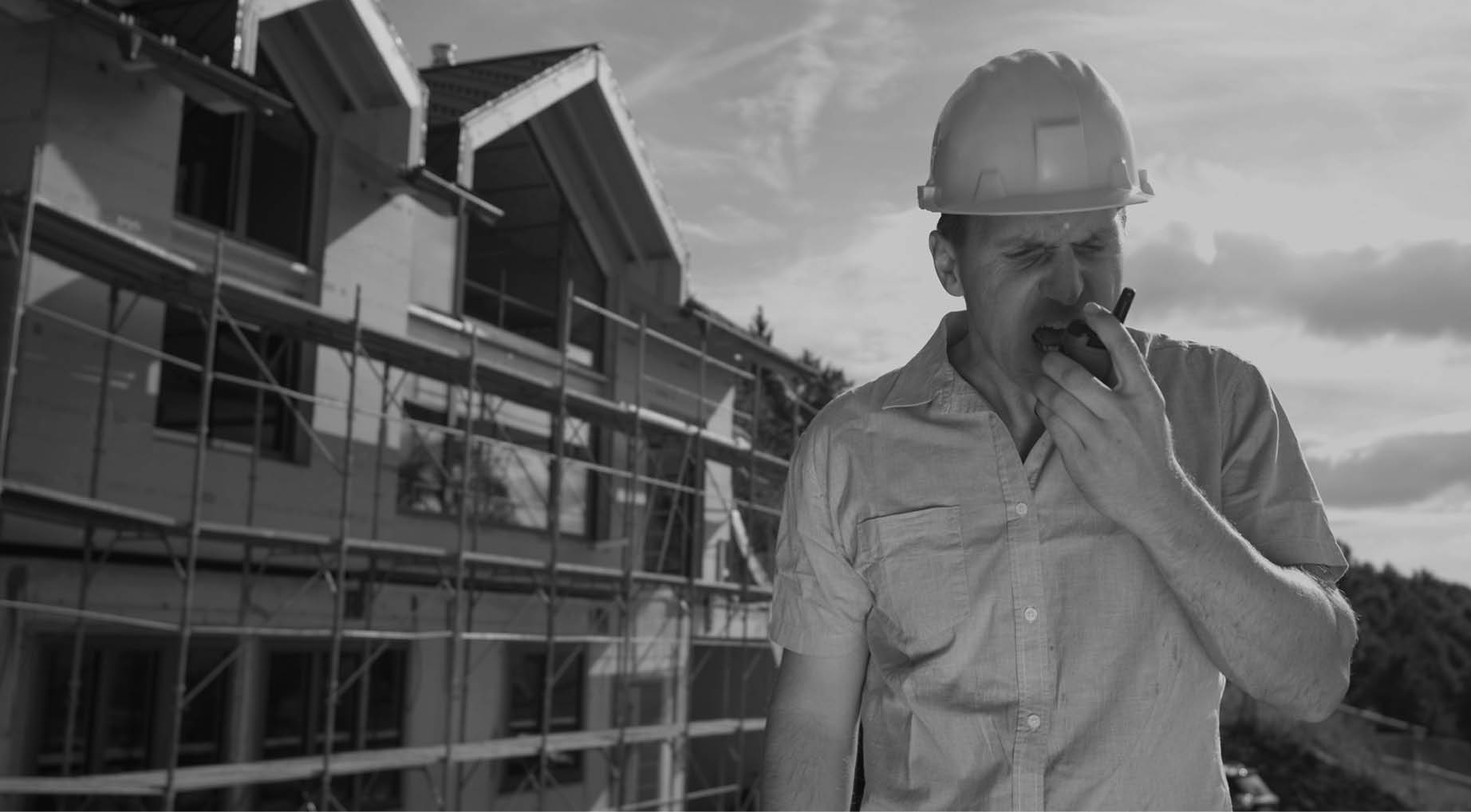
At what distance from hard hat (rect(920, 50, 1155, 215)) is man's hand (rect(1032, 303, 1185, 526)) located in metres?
0.37

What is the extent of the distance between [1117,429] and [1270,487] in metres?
0.37

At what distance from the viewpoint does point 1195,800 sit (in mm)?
1634

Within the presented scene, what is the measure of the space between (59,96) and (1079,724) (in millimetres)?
11016

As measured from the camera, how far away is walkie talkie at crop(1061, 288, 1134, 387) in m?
1.48

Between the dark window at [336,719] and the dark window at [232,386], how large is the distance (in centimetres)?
206

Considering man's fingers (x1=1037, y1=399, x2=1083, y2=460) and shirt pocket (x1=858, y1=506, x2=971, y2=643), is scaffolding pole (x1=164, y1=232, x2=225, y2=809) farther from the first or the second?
man's fingers (x1=1037, y1=399, x2=1083, y2=460)

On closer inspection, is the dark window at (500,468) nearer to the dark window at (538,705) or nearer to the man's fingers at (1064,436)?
the dark window at (538,705)

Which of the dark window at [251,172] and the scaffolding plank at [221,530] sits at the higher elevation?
the dark window at [251,172]

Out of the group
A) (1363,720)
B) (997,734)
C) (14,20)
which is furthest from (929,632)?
(1363,720)

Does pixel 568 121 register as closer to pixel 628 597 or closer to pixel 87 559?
pixel 628 597

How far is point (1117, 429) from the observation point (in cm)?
141

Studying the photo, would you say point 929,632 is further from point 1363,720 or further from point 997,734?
point 1363,720

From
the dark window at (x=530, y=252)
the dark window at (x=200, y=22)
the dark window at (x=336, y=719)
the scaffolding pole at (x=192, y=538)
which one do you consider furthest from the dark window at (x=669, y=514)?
the dark window at (x=200, y=22)

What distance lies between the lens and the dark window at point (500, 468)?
1449cm
